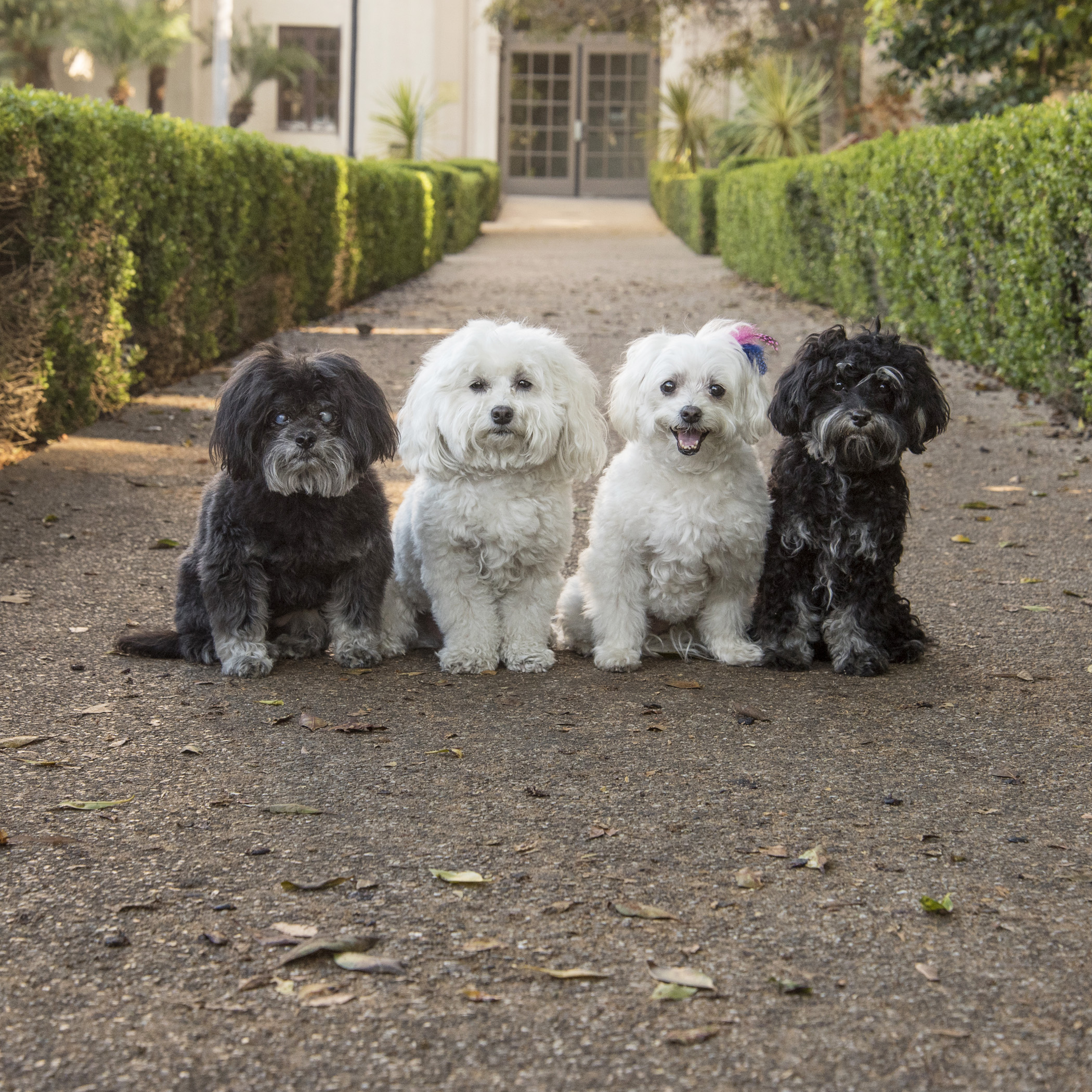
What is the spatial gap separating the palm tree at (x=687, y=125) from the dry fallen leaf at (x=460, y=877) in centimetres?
2957

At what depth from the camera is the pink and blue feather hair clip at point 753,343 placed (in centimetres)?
435

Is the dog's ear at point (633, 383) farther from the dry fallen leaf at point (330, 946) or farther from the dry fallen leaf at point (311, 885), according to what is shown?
the dry fallen leaf at point (330, 946)

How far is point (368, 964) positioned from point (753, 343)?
2.55 metres

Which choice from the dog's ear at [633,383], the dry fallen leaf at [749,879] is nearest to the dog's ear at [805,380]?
the dog's ear at [633,383]

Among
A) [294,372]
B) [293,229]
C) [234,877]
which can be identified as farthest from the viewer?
[293,229]

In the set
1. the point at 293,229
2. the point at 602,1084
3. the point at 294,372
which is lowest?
the point at 602,1084

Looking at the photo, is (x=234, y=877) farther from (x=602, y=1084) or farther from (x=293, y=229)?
(x=293, y=229)

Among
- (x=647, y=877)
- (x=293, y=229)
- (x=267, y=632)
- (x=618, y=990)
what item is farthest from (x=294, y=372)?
(x=293, y=229)

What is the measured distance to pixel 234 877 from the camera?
2980 mm

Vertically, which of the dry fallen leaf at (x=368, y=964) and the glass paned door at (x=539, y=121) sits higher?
the glass paned door at (x=539, y=121)

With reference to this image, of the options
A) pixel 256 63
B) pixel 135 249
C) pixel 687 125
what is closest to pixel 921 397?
pixel 135 249

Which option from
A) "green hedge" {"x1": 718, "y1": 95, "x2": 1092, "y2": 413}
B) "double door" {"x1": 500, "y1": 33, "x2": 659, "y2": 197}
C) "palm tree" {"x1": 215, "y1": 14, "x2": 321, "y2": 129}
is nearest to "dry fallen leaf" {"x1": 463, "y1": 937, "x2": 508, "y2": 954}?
"green hedge" {"x1": 718, "y1": 95, "x2": 1092, "y2": 413}

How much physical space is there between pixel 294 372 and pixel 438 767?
1.37 m

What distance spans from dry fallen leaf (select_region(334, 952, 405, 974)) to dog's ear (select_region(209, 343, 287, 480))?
6.45 ft
